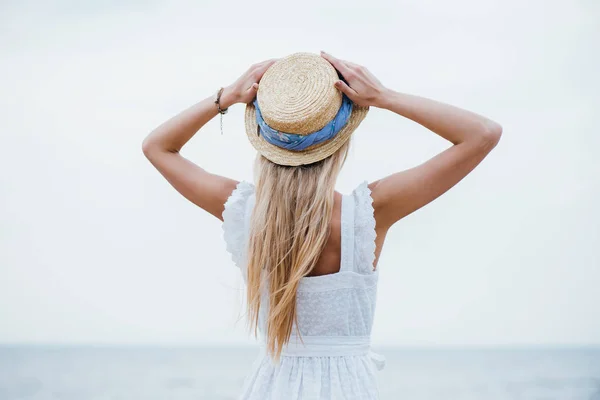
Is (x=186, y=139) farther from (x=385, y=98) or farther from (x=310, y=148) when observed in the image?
(x=385, y=98)

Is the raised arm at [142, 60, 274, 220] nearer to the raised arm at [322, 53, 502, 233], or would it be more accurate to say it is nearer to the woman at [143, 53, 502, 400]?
the woman at [143, 53, 502, 400]

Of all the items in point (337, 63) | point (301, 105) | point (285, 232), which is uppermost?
point (337, 63)

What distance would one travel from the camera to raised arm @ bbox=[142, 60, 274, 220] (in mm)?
2314

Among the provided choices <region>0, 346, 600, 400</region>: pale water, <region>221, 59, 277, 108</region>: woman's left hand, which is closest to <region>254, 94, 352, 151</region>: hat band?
<region>221, 59, 277, 108</region>: woman's left hand

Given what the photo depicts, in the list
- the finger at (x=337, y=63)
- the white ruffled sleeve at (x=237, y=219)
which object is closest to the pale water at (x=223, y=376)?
the white ruffled sleeve at (x=237, y=219)

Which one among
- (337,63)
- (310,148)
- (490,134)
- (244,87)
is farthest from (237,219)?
(490,134)

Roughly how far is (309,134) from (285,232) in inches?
10.1

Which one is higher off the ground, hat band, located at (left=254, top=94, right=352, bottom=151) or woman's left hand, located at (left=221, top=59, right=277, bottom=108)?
woman's left hand, located at (left=221, top=59, right=277, bottom=108)

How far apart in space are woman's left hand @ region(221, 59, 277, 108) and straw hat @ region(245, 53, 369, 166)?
0.04 metres

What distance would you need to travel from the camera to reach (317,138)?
220 cm

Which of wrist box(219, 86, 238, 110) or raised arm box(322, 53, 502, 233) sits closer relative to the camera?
raised arm box(322, 53, 502, 233)

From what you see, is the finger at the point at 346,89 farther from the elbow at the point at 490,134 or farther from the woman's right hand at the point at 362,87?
the elbow at the point at 490,134

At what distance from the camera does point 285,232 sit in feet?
7.12

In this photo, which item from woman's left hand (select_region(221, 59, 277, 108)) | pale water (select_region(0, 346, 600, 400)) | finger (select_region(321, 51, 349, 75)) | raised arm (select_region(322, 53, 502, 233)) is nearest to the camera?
raised arm (select_region(322, 53, 502, 233))
